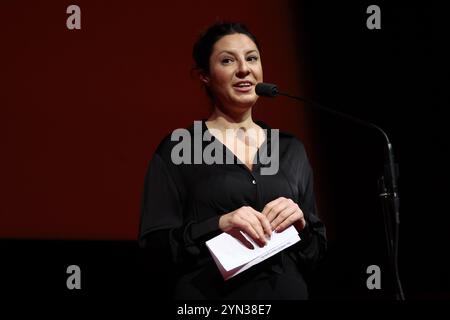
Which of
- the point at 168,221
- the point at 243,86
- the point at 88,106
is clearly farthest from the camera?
the point at 88,106

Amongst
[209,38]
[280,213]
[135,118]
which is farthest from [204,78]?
[135,118]

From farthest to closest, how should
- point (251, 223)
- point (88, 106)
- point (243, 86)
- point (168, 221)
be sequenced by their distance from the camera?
point (88, 106) → point (243, 86) → point (168, 221) → point (251, 223)

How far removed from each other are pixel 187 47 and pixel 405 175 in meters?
1.04

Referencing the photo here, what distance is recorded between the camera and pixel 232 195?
1596 mm

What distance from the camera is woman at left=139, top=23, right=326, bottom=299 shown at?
154 centimetres

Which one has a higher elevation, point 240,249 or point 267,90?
point 267,90

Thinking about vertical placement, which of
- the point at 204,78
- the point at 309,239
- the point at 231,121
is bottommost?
the point at 309,239

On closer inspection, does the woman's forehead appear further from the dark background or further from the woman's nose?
the dark background

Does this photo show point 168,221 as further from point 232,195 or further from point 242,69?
point 242,69

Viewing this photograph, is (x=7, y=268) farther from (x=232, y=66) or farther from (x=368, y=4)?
(x=368, y=4)

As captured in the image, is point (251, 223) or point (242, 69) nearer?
point (251, 223)

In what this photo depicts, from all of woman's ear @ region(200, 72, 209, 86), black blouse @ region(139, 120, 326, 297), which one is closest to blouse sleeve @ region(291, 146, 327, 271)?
black blouse @ region(139, 120, 326, 297)

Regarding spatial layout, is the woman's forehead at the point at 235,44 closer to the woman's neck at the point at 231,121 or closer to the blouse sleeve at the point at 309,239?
the woman's neck at the point at 231,121

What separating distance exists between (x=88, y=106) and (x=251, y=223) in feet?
4.03
